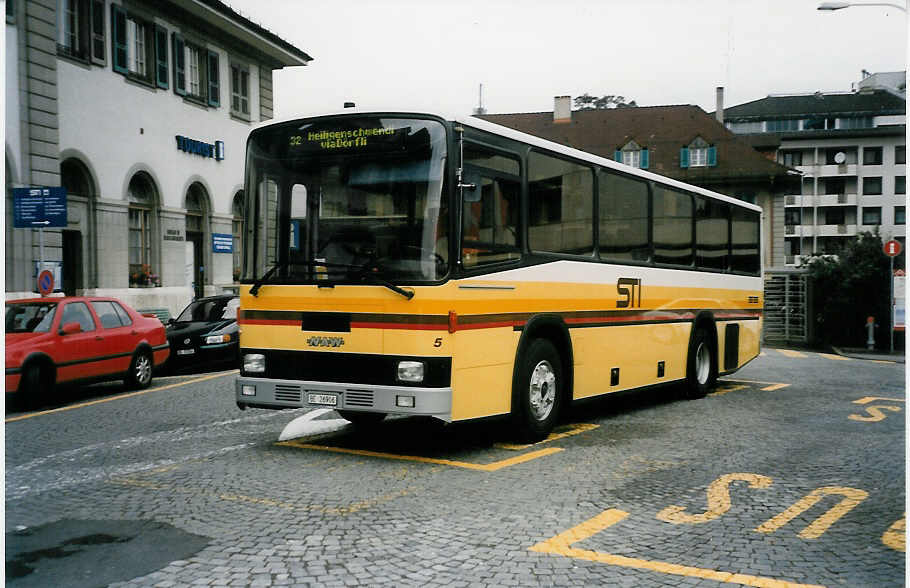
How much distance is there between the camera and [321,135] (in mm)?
8773

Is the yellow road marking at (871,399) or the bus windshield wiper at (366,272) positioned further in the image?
the yellow road marking at (871,399)

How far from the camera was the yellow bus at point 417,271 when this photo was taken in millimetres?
A: 8195

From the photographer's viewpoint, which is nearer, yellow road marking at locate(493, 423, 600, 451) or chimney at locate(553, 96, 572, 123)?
yellow road marking at locate(493, 423, 600, 451)

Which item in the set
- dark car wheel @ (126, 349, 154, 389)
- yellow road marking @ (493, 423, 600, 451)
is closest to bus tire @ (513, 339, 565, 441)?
yellow road marking @ (493, 423, 600, 451)

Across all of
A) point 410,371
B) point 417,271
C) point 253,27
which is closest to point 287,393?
point 410,371

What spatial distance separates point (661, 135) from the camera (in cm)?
6056

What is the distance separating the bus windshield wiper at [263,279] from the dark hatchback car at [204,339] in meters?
8.34

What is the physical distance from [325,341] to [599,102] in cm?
6159

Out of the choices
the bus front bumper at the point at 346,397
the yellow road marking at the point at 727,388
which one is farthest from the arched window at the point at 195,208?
the bus front bumper at the point at 346,397

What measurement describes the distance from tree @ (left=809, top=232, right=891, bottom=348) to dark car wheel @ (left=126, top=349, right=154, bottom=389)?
23303mm

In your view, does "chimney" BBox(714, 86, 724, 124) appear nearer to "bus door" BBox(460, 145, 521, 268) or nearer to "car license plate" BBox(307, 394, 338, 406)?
"bus door" BBox(460, 145, 521, 268)

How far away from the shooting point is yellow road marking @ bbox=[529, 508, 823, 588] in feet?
16.6

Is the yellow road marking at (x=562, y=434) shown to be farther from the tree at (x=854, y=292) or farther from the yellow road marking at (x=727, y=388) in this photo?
the tree at (x=854, y=292)

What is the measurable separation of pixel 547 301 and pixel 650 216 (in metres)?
3.29
